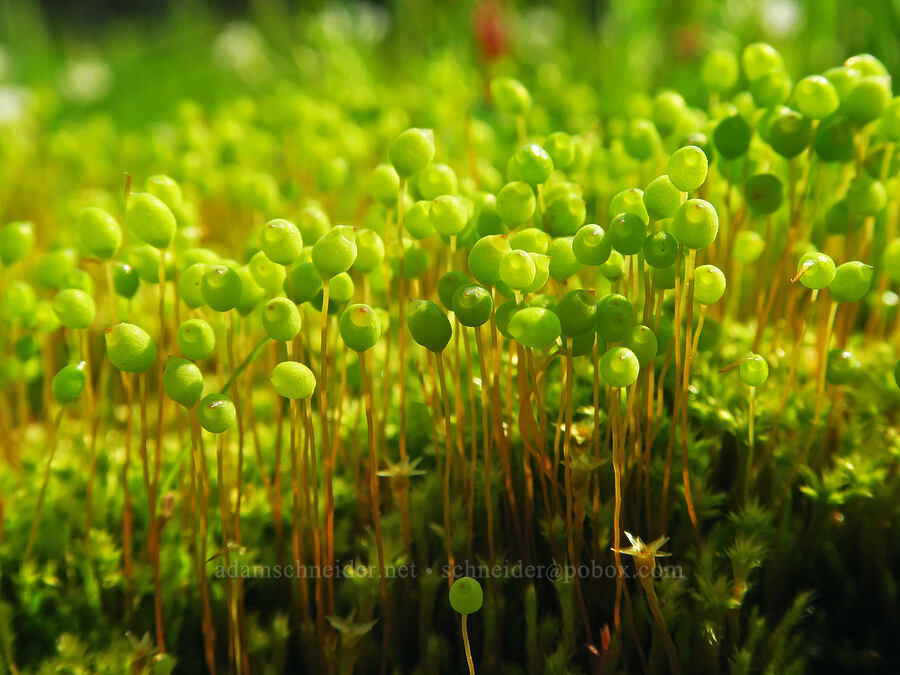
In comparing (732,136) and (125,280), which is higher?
(732,136)

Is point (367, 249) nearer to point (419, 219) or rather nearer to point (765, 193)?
point (419, 219)

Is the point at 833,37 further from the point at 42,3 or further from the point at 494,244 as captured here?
the point at 42,3

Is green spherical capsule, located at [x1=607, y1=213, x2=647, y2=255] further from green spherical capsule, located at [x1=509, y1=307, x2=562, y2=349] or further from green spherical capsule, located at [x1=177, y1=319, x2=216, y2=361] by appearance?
green spherical capsule, located at [x1=177, y1=319, x2=216, y2=361]

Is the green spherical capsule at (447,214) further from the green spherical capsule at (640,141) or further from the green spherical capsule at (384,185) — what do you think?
the green spherical capsule at (640,141)

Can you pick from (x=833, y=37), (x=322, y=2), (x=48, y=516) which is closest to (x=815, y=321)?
(x=48, y=516)

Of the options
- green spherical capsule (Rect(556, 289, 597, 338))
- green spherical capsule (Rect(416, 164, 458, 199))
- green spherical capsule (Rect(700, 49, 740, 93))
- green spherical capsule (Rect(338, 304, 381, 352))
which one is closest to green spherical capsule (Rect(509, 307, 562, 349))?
green spherical capsule (Rect(556, 289, 597, 338))

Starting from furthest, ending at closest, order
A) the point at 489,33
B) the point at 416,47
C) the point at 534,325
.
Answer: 1. the point at 416,47
2. the point at 489,33
3. the point at 534,325

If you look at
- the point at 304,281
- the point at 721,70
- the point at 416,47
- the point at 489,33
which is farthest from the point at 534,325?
the point at 416,47
